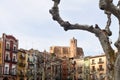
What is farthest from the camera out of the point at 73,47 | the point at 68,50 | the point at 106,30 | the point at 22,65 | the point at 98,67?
the point at 68,50

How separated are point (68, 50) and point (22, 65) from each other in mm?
83306

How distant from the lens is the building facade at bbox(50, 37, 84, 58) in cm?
17575

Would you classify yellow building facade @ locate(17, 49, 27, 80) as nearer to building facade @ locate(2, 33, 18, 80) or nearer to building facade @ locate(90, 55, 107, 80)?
building facade @ locate(2, 33, 18, 80)

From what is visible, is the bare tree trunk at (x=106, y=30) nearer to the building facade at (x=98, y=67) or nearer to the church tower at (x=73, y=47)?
the building facade at (x=98, y=67)

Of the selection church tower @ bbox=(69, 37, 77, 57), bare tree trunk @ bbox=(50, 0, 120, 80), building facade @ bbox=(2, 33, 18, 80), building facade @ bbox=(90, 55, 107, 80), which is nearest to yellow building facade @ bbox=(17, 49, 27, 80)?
building facade @ bbox=(2, 33, 18, 80)

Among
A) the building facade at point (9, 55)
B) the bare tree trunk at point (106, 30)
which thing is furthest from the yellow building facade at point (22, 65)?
the bare tree trunk at point (106, 30)

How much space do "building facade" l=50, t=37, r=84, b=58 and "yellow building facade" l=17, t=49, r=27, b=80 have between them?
65919 mm

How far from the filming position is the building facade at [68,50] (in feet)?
577

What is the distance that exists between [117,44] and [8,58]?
8663 cm

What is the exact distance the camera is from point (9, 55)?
330 feet

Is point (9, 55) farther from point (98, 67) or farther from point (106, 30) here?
point (106, 30)

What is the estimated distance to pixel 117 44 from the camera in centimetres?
1500

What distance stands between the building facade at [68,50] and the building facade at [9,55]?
2823 inches

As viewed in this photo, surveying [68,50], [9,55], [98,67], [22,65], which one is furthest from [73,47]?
[9,55]
